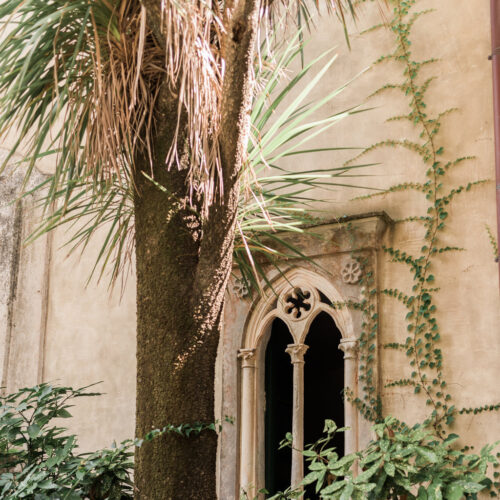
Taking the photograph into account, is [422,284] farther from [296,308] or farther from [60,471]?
[60,471]

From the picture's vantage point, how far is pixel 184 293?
327cm

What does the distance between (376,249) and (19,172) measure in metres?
3.53

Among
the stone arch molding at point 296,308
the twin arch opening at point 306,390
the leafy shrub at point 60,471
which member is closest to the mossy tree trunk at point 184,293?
the leafy shrub at point 60,471

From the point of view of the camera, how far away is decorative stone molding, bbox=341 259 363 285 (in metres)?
5.22

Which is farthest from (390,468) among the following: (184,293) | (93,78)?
(93,78)

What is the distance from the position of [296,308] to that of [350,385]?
665mm

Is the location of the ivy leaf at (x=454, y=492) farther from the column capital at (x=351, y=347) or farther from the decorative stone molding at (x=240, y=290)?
the decorative stone molding at (x=240, y=290)

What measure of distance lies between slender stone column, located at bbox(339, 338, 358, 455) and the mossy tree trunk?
6.39 feet

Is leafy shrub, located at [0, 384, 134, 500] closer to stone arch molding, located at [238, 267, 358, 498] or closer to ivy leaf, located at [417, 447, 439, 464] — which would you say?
ivy leaf, located at [417, 447, 439, 464]

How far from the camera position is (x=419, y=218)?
513cm

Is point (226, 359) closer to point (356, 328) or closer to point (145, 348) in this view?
point (356, 328)

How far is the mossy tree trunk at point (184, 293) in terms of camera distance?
Answer: 10.3 ft

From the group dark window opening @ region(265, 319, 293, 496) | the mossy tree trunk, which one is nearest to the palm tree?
the mossy tree trunk

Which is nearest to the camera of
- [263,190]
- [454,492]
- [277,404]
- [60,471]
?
[454,492]
